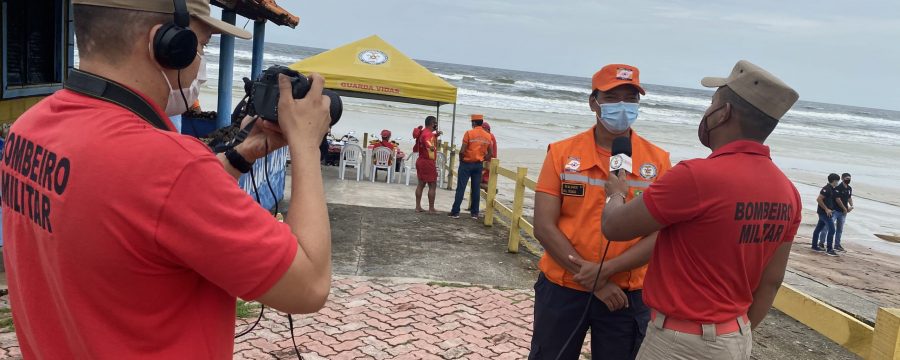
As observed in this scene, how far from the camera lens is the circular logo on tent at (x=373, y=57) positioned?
11839mm

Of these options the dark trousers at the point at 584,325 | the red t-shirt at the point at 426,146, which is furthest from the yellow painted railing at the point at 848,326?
the red t-shirt at the point at 426,146

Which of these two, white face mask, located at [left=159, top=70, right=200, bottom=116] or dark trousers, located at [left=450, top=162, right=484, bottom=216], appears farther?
dark trousers, located at [left=450, top=162, right=484, bottom=216]

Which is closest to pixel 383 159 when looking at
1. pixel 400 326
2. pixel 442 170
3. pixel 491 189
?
pixel 442 170

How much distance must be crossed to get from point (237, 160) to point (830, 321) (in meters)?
2.64

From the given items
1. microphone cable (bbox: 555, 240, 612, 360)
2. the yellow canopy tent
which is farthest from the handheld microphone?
the yellow canopy tent

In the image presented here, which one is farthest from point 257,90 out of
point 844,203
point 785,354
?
point 844,203

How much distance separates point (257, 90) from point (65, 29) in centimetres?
599

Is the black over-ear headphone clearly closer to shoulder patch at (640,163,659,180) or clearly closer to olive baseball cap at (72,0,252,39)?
olive baseball cap at (72,0,252,39)

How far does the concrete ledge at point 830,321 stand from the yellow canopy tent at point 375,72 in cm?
873

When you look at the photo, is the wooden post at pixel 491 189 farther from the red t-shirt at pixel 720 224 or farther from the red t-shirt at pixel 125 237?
the red t-shirt at pixel 125 237

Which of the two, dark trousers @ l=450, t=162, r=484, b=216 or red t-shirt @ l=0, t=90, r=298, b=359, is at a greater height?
red t-shirt @ l=0, t=90, r=298, b=359

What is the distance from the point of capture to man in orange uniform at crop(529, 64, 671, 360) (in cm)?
296

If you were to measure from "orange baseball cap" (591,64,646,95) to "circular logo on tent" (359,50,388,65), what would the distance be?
8.97 metres

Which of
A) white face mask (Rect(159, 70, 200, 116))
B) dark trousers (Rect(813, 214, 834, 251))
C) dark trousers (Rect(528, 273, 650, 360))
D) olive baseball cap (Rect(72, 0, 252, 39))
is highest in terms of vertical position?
olive baseball cap (Rect(72, 0, 252, 39))
